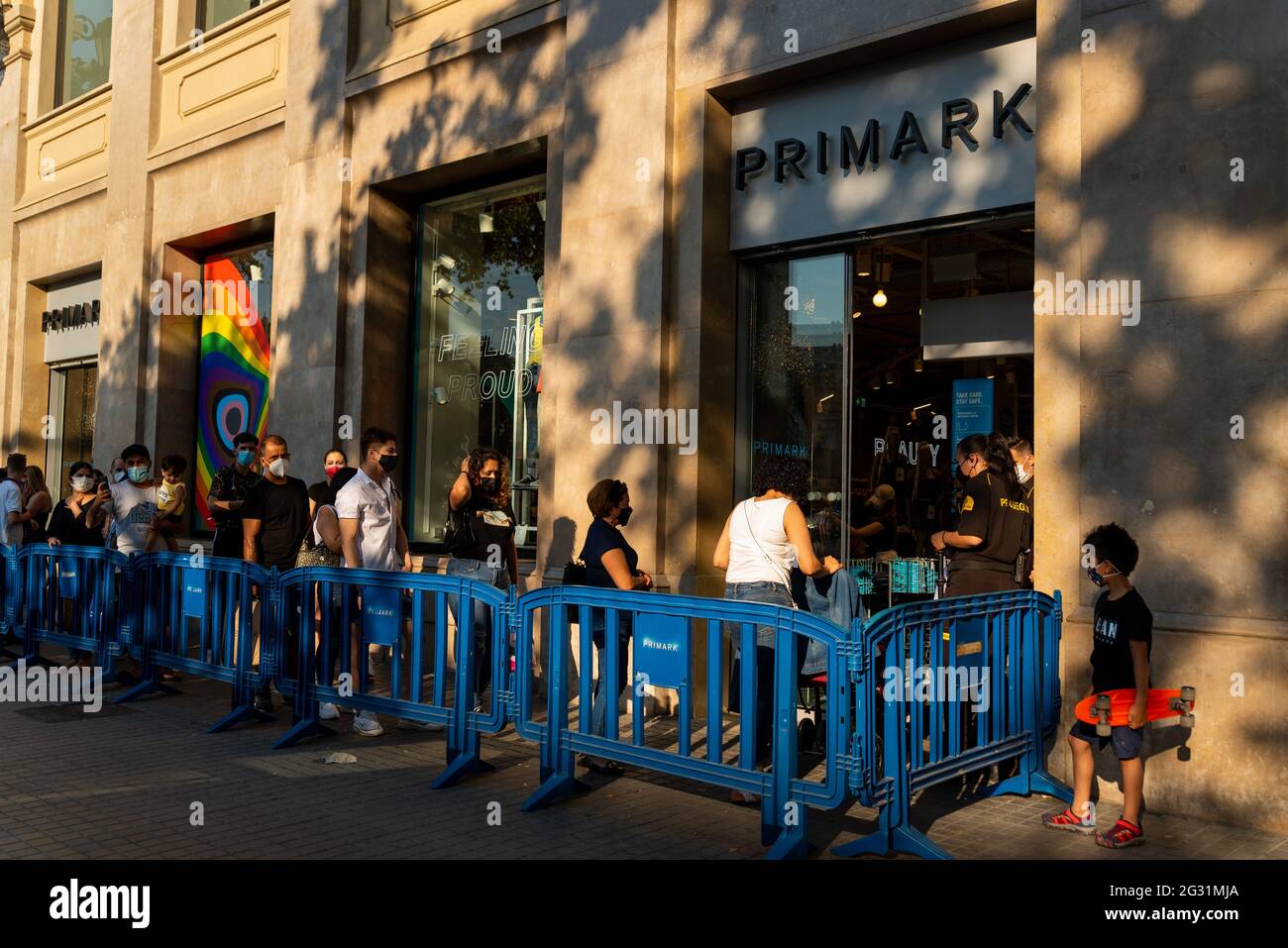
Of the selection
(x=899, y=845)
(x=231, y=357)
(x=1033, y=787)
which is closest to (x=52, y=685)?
(x=231, y=357)

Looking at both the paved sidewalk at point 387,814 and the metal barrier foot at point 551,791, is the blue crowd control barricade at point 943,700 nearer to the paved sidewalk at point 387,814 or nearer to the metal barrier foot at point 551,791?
the paved sidewalk at point 387,814

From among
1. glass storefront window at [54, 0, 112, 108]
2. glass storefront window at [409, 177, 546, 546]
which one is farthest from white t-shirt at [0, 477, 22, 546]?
glass storefront window at [54, 0, 112, 108]

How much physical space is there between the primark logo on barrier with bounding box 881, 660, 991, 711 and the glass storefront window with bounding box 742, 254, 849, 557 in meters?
3.19

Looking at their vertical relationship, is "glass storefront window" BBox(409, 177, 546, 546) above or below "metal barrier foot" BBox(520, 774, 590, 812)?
above

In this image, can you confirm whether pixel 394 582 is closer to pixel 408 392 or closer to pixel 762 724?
pixel 762 724

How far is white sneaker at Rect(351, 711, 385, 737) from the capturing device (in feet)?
26.2

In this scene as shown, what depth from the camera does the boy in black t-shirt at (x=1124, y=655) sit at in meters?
5.48

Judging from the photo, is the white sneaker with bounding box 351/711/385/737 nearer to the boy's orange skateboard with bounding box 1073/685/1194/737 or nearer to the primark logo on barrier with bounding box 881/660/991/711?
Answer: the primark logo on barrier with bounding box 881/660/991/711

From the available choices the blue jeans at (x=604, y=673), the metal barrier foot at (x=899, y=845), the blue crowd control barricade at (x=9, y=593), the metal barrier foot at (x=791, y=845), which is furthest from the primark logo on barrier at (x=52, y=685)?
the metal barrier foot at (x=899, y=845)

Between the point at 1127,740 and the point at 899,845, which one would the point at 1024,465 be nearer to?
the point at 1127,740

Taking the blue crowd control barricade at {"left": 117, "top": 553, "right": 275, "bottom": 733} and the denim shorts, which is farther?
the blue crowd control barricade at {"left": 117, "top": 553, "right": 275, "bottom": 733}

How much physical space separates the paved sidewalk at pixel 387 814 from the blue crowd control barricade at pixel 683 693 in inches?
11.8

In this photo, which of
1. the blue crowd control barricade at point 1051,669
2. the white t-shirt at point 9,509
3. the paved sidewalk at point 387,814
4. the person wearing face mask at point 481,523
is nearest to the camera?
the paved sidewalk at point 387,814
